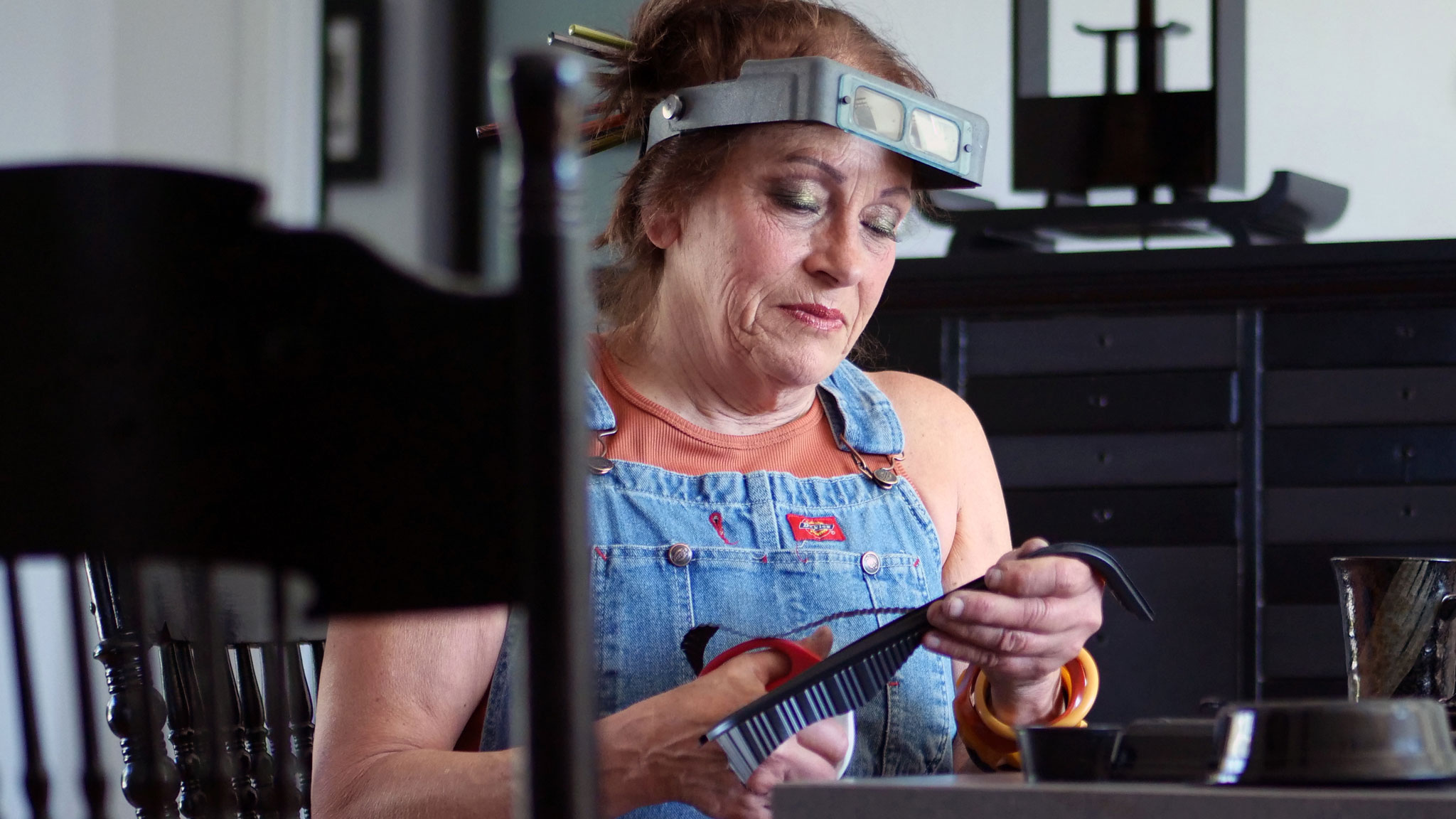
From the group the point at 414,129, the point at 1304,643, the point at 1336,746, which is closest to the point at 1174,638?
the point at 1304,643

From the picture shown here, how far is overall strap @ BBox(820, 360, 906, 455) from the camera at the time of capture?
4.84ft

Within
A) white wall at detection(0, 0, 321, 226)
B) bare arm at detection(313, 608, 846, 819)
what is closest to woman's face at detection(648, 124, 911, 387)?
bare arm at detection(313, 608, 846, 819)

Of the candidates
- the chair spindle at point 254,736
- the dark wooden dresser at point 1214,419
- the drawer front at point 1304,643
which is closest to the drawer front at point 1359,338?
the dark wooden dresser at point 1214,419

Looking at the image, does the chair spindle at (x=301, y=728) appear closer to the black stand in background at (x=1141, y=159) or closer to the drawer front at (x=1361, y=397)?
the black stand in background at (x=1141, y=159)

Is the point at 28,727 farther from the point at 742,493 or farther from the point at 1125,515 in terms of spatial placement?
the point at 1125,515

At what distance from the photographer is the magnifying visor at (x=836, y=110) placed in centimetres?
134

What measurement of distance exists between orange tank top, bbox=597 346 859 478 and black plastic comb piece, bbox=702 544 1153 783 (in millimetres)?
410

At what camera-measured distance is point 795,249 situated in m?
1.39

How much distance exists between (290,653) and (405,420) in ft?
2.77

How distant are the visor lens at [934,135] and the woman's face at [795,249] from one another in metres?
0.04

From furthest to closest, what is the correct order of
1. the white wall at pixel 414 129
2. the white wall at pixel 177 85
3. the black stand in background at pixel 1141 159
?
the white wall at pixel 414 129 < the white wall at pixel 177 85 < the black stand in background at pixel 1141 159

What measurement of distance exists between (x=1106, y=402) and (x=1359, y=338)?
1.29 ft

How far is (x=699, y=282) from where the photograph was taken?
1.44 metres

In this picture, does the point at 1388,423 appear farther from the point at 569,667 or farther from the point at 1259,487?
the point at 569,667
